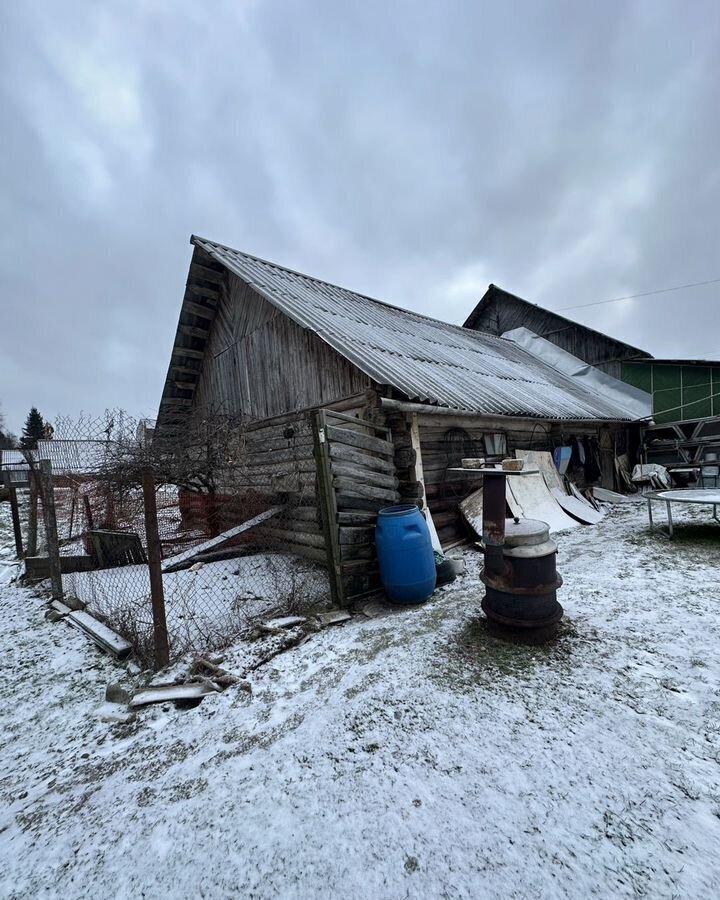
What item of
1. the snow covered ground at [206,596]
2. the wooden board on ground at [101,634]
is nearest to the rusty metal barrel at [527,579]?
the snow covered ground at [206,596]

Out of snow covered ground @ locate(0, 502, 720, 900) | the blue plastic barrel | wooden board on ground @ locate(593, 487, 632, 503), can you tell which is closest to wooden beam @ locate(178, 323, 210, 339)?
the blue plastic barrel

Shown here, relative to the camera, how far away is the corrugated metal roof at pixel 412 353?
6113 millimetres

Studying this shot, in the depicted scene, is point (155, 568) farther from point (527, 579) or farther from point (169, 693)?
point (527, 579)

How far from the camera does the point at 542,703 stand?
2.53m

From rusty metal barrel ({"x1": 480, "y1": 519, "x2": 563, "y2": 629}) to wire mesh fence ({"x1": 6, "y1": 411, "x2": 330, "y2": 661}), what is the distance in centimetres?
207

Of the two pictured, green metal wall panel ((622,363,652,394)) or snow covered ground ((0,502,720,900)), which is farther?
green metal wall panel ((622,363,652,394))

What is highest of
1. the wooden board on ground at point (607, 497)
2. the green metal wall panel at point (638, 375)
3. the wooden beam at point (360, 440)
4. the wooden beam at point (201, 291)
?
the wooden beam at point (201, 291)

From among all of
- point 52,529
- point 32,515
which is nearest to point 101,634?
point 52,529

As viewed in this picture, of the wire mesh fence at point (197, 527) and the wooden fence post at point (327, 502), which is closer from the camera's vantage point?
the wooden fence post at point (327, 502)

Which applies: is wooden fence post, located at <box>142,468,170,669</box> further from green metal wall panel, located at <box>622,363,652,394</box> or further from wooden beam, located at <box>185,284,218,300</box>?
green metal wall panel, located at <box>622,363,652,394</box>

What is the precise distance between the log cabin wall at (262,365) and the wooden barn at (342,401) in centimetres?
3

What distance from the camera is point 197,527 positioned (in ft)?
24.2

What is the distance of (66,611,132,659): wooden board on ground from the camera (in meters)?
3.63

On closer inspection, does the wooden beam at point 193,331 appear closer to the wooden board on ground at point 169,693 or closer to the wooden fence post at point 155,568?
the wooden fence post at point 155,568
